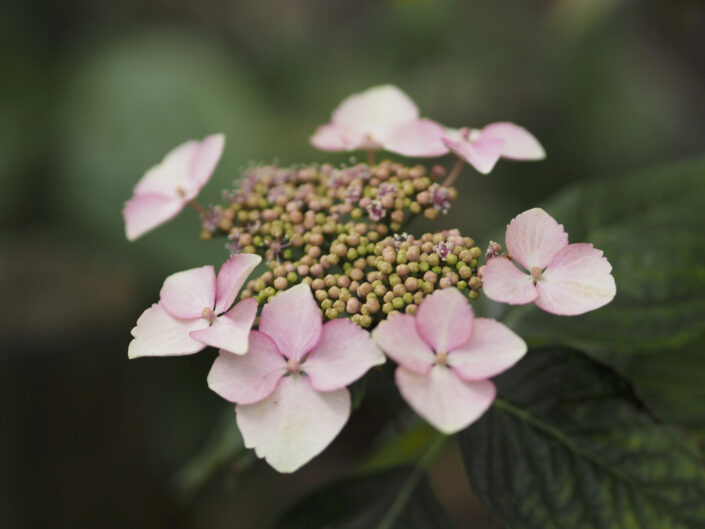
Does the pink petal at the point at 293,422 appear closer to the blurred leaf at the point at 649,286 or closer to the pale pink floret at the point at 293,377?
the pale pink floret at the point at 293,377

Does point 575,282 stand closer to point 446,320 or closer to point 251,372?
point 446,320

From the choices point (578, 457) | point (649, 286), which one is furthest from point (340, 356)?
point (649, 286)

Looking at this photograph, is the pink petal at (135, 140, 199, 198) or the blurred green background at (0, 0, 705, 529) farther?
the blurred green background at (0, 0, 705, 529)

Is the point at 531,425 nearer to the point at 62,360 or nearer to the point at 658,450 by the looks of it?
the point at 658,450

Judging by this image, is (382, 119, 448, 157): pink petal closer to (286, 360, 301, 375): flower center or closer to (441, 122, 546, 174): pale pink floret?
(441, 122, 546, 174): pale pink floret

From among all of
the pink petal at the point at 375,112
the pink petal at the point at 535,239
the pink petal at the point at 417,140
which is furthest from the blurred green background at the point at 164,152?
the pink petal at the point at 535,239

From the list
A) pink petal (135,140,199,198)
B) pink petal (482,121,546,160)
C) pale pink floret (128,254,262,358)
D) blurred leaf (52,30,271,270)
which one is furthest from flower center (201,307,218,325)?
blurred leaf (52,30,271,270)

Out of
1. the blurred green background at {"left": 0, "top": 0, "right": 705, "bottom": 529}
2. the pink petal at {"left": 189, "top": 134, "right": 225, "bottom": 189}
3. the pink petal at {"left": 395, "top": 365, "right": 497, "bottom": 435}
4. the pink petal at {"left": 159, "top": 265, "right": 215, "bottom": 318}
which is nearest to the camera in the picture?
the pink petal at {"left": 395, "top": 365, "right": 497, "bottom": 435}
